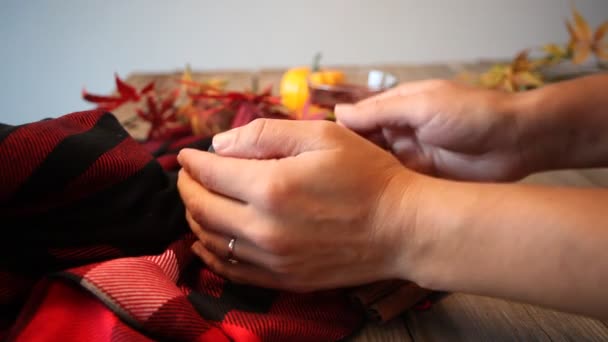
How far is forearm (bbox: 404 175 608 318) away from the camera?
241mm

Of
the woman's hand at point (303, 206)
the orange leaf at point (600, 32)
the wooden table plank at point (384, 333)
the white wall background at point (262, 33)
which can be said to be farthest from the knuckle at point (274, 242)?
the white wall background at point (262, 33)

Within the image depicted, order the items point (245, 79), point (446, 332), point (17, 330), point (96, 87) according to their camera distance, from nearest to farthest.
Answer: point (17, 330) < point (446, 332) < point (245, 79) < point (96, 87)

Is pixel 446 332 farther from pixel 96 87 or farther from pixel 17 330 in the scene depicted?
pixel 96 87

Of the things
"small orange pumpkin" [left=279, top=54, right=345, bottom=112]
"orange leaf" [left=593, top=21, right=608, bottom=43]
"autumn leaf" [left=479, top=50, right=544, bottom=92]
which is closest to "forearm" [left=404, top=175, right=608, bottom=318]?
"small orange pumpkin" [left=279, top=54, right=345, bottom=112]

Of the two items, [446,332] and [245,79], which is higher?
[245,79]

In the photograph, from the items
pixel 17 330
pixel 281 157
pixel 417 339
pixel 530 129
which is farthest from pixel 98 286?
pixel 530 129

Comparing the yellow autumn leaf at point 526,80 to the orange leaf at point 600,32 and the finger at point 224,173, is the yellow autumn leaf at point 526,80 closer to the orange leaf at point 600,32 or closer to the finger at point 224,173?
the orange leaf at point 600,32

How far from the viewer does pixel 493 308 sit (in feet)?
1.26

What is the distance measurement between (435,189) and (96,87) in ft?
5.23

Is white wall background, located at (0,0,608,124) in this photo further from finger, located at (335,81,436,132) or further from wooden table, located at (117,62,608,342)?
wooden table, located at (117,62,608,342)

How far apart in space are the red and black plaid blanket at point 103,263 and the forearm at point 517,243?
0.39 ft

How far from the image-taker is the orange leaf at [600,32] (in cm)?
97

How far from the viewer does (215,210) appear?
309 mm

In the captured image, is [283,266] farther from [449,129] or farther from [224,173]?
[449,129]
